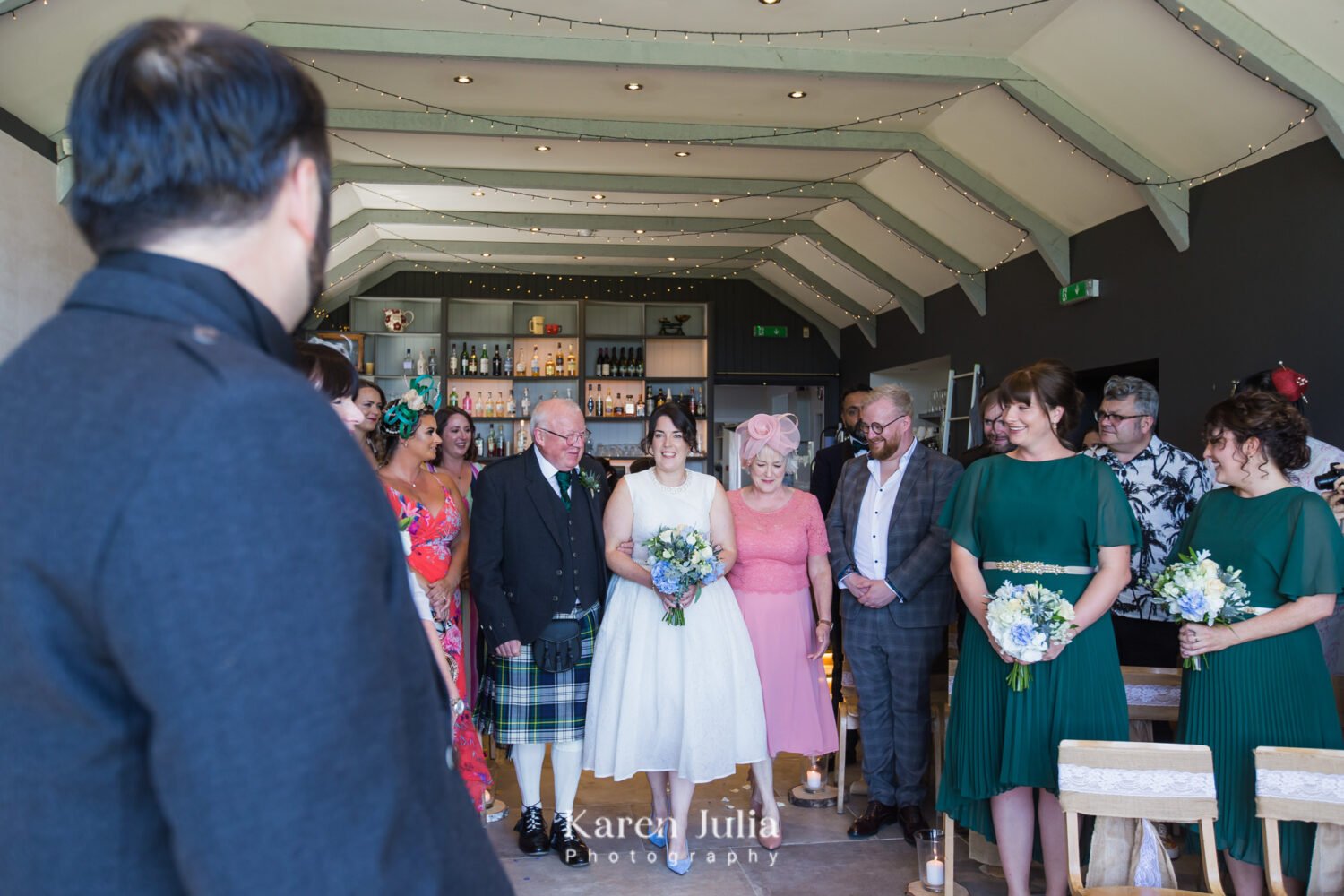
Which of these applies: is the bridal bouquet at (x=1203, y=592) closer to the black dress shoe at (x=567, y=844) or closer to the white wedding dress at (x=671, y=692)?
the white wedding dress at (x=671, y=692)

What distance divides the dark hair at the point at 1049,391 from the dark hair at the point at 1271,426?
1.45ft

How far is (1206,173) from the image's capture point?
6199 mm

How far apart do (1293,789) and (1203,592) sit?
60 cm

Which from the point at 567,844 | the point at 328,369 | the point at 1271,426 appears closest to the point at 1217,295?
the point at 1271,426

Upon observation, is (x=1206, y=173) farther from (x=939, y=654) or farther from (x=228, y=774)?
(x=228, y=774)

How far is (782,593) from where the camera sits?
429 cm

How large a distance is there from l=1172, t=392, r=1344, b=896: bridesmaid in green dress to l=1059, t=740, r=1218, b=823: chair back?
52 centimetres

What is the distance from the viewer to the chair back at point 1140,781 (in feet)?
8.34

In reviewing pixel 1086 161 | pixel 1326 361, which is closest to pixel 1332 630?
pixel 1326 361

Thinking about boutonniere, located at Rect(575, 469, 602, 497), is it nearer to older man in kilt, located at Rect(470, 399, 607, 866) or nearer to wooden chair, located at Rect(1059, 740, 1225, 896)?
older man in kilt, located at Rect(470, 399, 607, 866)

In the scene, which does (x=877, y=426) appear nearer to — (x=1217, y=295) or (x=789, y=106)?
(x=1217, y=295)

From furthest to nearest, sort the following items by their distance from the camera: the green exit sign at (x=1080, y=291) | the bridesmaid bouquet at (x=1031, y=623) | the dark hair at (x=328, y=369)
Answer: the green exit sign at (x=1080, y=291) < the bridesmaid bouquet at (x=1031, y=623) < the dark hair at (x=328, y=369)

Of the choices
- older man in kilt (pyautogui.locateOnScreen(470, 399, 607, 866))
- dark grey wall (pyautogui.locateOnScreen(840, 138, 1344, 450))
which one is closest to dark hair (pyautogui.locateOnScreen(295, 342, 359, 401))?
older man in kilt (pyautogui.locateOnScreen(470, 399, 607, 866))

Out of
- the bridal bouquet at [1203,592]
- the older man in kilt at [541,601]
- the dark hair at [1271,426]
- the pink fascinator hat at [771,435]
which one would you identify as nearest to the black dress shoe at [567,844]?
the older man in kilt at [541,601]
